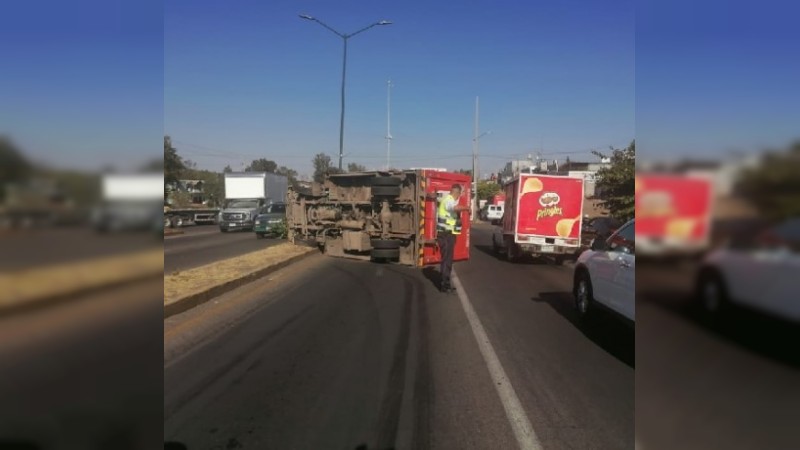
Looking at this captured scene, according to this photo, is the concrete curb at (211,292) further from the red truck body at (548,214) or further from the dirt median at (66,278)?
the red truck body at (548,214)

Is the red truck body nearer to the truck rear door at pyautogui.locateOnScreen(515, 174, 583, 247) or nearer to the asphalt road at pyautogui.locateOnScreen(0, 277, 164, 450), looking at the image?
the truck rear door at pyautogui.locateOnScreen(515, 174, 583, 247)

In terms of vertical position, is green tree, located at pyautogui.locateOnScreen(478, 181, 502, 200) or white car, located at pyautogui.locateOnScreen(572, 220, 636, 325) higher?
green tree, located at pyautogui.locateOnScreen(478, 181, 502, 200)

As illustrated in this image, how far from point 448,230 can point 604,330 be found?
3.52m

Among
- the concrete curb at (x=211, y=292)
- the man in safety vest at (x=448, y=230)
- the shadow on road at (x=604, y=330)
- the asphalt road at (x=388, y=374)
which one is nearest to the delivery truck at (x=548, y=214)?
the man in safety vest at (x=448, y=230)

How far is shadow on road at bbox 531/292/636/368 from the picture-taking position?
221 inches

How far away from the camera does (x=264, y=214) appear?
78.2 feet

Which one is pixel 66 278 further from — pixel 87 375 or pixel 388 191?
pixel 388 191

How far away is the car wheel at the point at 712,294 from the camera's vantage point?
1188 millimetres

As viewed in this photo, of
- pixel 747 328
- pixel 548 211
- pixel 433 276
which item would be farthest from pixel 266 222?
pixel 747 328

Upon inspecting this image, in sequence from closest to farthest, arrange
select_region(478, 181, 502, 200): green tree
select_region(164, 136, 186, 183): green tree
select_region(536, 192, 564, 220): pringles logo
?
select_region(164, 136, 186, 183): green tree
select_region(536, 192, 564, 220): pringles logo
select_region(478, 181, 502, 200): green tree

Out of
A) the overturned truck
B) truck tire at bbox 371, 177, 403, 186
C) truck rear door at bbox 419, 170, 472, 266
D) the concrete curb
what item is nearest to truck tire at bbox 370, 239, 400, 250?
the overturned truck

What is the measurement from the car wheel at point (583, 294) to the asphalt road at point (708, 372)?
5.55 metres

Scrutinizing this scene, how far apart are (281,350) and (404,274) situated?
6.37 m

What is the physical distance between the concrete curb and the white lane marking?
296cm
